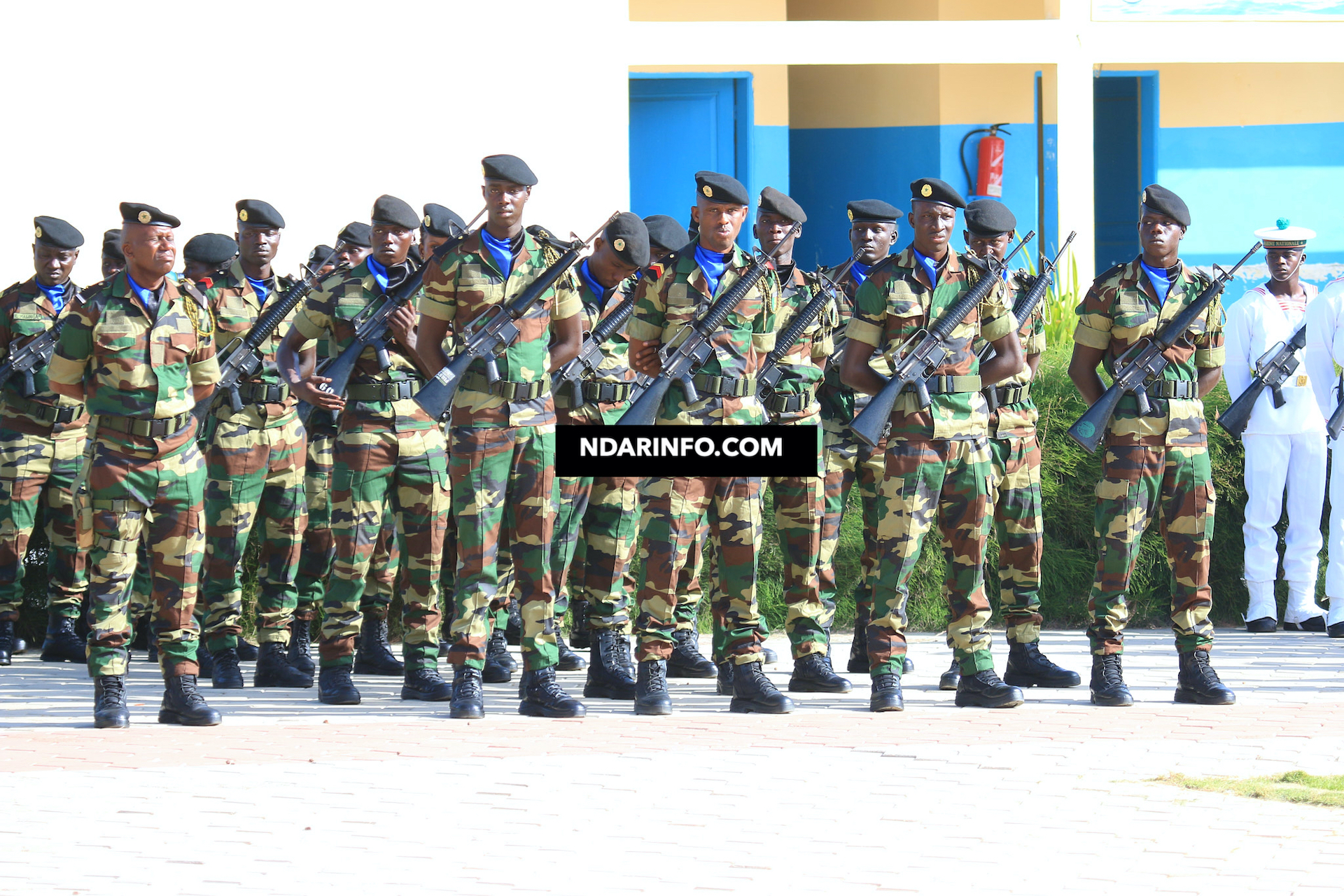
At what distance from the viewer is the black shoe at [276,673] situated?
9234mm

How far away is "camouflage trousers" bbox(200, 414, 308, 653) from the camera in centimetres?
921

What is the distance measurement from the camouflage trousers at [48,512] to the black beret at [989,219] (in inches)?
202

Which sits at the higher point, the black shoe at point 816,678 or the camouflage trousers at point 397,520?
the camouflage trousers at point 397,520

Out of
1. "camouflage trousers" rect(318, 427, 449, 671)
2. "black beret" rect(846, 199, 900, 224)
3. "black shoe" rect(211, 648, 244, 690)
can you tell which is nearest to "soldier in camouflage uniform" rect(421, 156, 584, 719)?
"camouflage trousers" rect(318, 427, 449, 671)

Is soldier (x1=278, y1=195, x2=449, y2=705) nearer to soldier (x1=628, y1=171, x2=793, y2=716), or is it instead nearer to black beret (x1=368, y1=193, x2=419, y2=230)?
black beret (x1=368, y1=193, x2=419, y2=230)

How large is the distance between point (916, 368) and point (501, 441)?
1839mm

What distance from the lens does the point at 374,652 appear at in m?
9.61

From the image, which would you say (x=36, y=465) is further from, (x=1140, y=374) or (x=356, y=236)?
(x=1140, y=374)

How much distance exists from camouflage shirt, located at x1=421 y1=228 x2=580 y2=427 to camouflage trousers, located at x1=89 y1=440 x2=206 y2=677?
48.0 inches

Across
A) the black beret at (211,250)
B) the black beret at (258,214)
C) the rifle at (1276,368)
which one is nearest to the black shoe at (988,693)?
the rifle at (1276,368)

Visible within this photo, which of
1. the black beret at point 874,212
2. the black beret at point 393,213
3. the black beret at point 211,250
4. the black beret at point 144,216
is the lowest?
the black beret at point 144,216

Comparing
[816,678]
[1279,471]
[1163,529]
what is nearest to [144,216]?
[816,678]

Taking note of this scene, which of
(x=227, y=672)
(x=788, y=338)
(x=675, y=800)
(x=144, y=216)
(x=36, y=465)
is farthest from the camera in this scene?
(x=36, y=465)

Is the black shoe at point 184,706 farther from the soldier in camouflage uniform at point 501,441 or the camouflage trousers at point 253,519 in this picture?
the camouflage trousers at point 253,519
